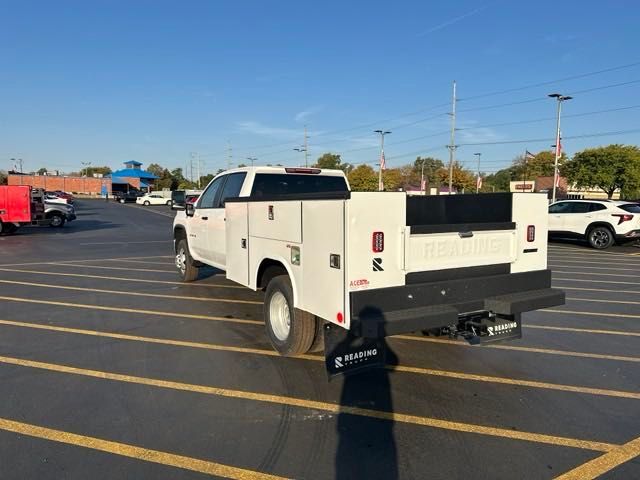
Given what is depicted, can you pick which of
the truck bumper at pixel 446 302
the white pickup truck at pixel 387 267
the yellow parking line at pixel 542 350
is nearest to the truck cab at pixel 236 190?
the white pickup truck at pixel 387 267

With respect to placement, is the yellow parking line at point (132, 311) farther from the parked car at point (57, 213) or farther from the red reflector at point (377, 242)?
the parked car at point (57, 213)

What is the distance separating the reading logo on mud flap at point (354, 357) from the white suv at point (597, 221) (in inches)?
592

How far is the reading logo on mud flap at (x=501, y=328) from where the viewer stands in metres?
4.69

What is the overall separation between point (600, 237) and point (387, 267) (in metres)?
15.4

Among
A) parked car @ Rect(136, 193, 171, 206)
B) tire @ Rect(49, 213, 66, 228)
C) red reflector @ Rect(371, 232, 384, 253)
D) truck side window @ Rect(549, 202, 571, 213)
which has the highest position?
parked car @ Rect(136, 193, 171, 206)

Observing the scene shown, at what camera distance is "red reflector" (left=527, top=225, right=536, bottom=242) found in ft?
16.0

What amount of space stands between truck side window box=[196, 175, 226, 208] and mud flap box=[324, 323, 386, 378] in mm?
3981

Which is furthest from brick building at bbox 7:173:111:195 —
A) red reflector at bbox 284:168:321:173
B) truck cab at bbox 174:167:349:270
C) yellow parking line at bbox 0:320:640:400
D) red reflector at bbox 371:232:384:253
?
red reflector at bbox 371:232:384:253

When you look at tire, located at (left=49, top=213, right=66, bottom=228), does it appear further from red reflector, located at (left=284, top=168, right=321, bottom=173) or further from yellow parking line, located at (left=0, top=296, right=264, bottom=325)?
red reflector, located at (left=284, top=168, right=321, bottom=173)

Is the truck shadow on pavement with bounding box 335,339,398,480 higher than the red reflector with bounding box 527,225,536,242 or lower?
lower

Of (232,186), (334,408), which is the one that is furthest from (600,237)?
(334,408)

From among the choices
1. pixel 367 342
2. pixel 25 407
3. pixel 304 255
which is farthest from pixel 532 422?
pixel 25 407

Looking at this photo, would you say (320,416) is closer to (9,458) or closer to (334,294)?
(334,294)

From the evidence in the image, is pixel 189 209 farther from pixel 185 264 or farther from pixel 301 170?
pixel 301 170
